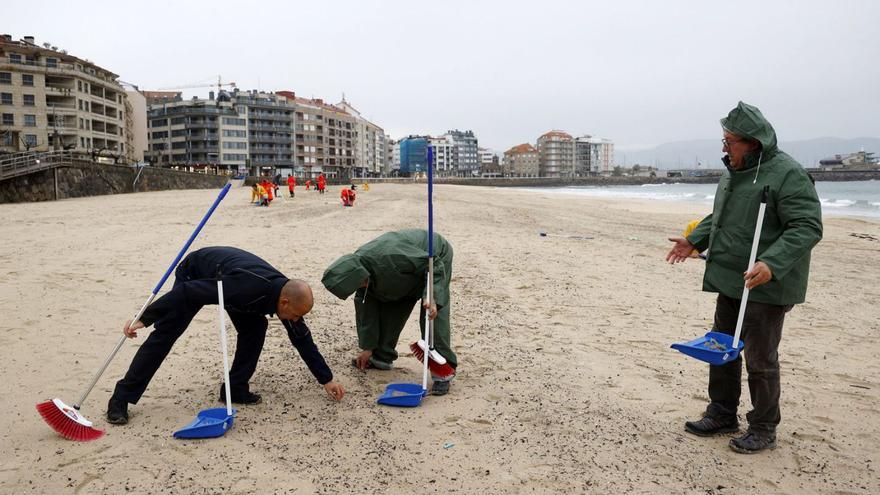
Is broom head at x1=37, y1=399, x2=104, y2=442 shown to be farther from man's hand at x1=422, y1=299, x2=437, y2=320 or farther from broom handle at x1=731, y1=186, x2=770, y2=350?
broom handle at x1=731, y1=186, x2=770, y2=350

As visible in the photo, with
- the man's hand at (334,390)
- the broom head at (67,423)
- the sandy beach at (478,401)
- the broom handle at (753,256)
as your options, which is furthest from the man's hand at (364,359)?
the broom handle at (753,256)

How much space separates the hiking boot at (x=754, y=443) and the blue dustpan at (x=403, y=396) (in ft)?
7.07

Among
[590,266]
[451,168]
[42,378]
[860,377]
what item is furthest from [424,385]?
[451,168]

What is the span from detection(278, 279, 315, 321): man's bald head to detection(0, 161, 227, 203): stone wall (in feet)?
91.5

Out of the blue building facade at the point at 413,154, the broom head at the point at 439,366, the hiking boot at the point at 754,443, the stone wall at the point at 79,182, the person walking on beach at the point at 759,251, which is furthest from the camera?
the blue building facade at the point at 413,154

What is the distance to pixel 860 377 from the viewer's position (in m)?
4.91

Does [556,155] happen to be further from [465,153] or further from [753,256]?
[753,256]

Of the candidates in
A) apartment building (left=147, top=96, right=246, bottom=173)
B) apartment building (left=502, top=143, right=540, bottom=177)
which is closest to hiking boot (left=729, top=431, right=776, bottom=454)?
apartment building (left=147, top=96, right=246, bottom=173)

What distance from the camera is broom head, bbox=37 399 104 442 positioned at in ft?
11.8

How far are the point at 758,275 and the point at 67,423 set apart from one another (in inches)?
171

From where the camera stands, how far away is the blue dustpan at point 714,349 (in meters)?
3.32

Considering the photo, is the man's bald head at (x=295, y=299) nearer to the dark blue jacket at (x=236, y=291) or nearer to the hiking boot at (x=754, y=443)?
the dark blue jacket at (x=236, y=291)

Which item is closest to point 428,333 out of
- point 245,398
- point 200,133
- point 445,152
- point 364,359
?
point 364,359

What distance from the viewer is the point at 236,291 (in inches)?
149
